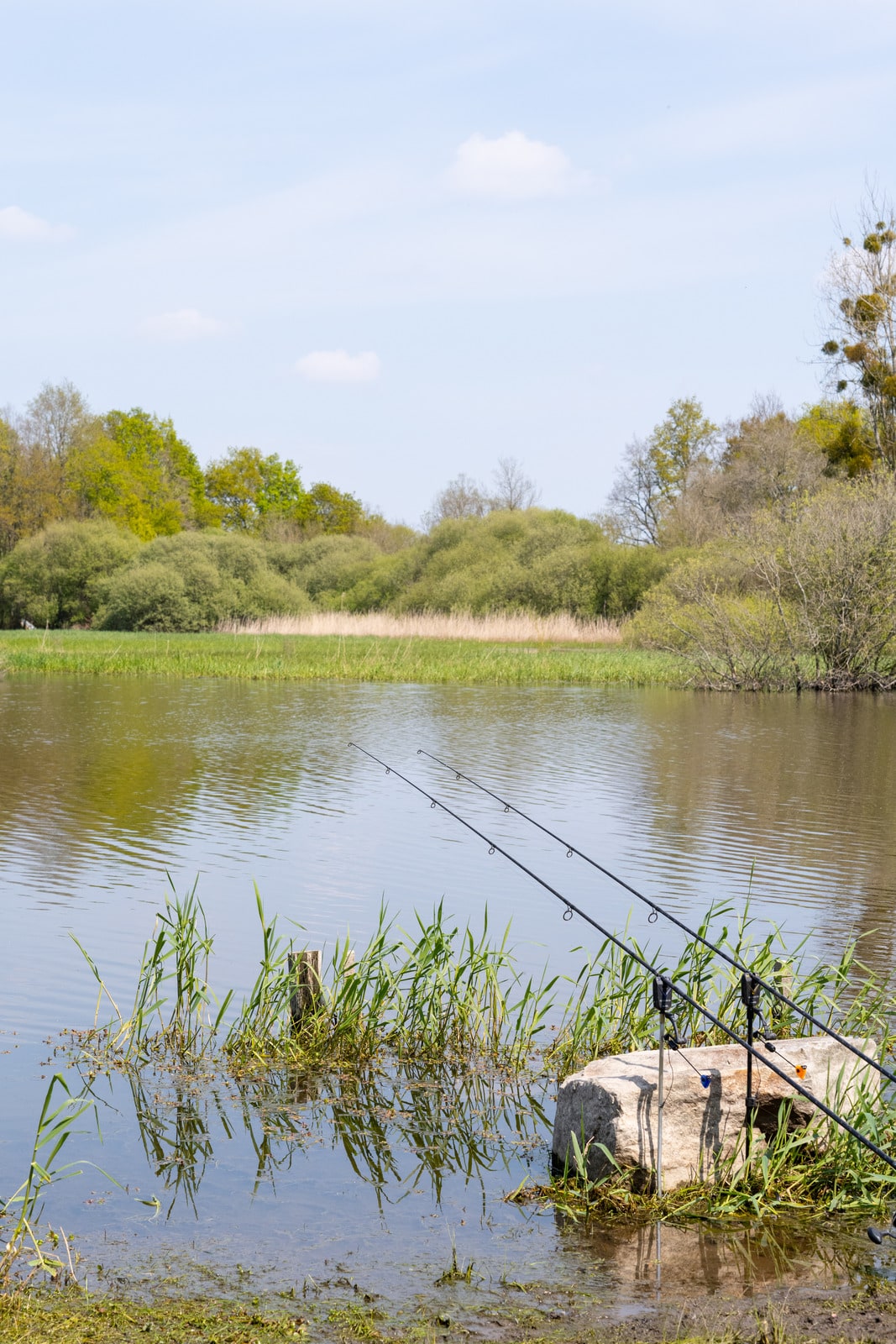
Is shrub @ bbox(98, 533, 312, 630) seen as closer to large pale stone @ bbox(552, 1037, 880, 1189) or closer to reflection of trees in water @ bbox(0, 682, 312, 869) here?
reflection of trees in water @ bbox(0, 682, 312, 869)

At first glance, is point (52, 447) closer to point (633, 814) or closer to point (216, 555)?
point (216, 555)

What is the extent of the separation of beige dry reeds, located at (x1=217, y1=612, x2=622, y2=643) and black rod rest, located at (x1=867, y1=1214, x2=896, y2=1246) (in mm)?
38530

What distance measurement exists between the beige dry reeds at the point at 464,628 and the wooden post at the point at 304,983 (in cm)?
3676

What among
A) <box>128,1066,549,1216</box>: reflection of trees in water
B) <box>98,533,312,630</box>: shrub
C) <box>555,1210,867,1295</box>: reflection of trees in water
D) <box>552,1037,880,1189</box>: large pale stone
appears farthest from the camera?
<box>98,533,312,630</box>: shrub

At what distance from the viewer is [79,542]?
6191 centimetres

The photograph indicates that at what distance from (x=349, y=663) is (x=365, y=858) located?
2259 cm

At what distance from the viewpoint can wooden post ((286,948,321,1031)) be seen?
592cm

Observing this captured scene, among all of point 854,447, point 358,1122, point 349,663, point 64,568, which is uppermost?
point 854,447

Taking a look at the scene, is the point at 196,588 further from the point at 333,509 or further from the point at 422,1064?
the point at 422,1064

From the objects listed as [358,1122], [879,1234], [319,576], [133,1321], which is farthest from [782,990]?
[319,576]

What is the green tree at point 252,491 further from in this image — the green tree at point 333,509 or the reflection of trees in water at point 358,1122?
the reflection of trees in water at point 358,1122

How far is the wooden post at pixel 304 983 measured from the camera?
19.4 ft

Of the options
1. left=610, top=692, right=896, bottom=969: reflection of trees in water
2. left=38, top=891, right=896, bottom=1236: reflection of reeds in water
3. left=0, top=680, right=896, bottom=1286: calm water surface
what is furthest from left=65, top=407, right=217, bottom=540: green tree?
left=38, top=891, right=896, bottom=1236: reflection of reeds in water

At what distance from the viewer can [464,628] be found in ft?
142
